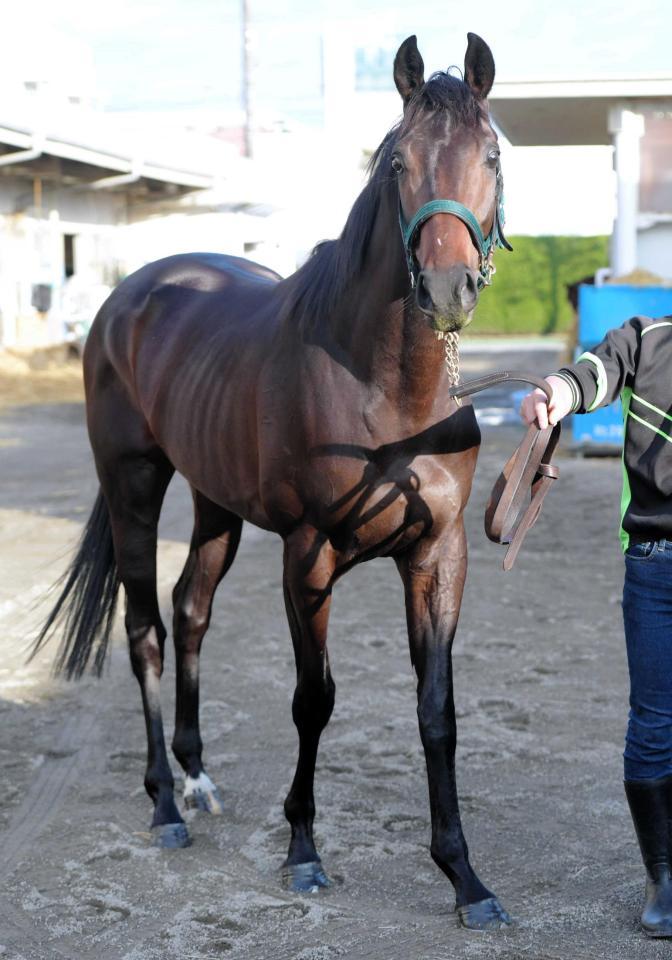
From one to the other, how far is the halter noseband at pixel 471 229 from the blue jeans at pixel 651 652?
801 millimetres

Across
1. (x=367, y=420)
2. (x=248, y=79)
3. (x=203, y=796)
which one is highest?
(x=248, y=79)

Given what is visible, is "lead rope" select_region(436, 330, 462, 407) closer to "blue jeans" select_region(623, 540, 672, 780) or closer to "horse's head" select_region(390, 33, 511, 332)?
"horse's head" select_region(390, 33, 511, 332)

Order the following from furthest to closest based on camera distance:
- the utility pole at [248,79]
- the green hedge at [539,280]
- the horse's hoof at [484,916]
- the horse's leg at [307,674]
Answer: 1. the green hedge at [539,280]
2. the utility pole at [248,79]
3. the horse's leg at [307,674]
4. the horse's hoof at [484,916]

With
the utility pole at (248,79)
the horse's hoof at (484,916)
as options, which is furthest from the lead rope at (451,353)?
the utility pole at (248,79)

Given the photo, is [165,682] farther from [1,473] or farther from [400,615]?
[1,473]

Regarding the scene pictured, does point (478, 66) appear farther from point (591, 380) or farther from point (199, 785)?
point (199, 785)

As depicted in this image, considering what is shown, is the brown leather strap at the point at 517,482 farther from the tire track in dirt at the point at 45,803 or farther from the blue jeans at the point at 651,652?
the tire track in dirt at the point at 45,803

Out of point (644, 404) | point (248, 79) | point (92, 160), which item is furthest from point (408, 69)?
point (248, 79)

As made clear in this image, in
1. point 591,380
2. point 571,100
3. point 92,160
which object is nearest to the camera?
point 591,380

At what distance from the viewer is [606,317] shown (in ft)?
34.0

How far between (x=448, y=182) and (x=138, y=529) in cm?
201

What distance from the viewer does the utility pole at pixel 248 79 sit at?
26.5 meters

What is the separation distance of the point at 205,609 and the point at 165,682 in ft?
3.46

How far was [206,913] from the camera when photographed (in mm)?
3041
